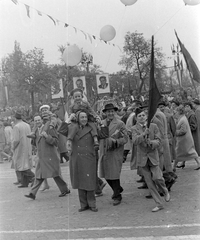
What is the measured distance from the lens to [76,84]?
40.9 ft

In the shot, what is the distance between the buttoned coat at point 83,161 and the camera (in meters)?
5.90

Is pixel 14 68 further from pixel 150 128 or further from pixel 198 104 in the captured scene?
pixel 150 128

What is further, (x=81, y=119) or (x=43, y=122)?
(x=43, y=122)

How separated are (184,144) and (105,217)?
3.81m

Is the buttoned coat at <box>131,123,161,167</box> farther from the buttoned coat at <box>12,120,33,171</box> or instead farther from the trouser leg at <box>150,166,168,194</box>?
the buttoned coat at <box>12,120,33,171</box>

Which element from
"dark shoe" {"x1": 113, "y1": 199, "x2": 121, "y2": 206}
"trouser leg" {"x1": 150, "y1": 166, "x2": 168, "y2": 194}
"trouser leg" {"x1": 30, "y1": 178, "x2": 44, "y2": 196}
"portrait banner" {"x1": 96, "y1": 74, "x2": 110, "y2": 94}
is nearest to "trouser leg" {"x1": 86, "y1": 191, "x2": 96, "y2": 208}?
"dark shoe" {"x1": 113, "y1": 199, "x2": 121, "y2": 206}

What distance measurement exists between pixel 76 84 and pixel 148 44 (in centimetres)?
638

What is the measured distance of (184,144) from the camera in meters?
8.73

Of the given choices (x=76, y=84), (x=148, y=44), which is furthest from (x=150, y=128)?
(x=148, y=44)

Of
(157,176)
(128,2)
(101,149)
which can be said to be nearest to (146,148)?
(157,176)

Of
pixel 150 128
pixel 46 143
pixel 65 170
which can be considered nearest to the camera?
pixel 150 128

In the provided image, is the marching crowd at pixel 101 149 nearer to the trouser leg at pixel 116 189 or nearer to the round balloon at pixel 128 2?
the trouser leg at pixel 116 189

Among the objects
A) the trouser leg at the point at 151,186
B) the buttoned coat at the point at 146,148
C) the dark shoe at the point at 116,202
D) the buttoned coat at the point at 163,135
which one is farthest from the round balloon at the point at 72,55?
the trouser leg at the point at 151,186

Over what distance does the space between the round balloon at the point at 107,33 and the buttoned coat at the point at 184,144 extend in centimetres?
297
